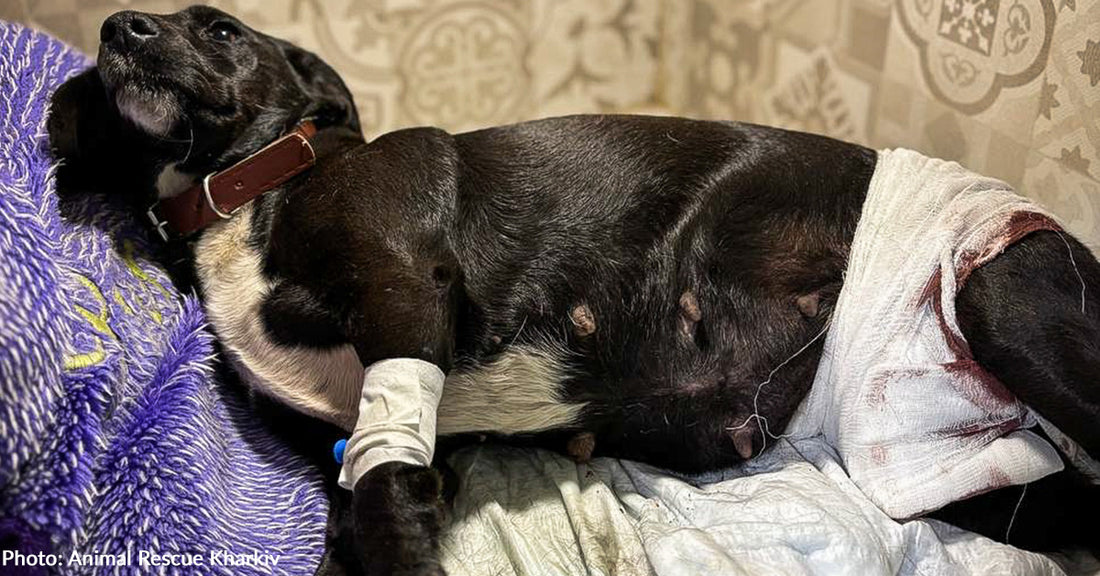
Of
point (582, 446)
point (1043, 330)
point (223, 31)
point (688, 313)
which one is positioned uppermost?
point (223, 31)

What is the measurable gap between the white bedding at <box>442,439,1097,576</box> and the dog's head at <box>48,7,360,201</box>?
0.57 metres

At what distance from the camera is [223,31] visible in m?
1.57

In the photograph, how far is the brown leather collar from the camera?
1445 mm

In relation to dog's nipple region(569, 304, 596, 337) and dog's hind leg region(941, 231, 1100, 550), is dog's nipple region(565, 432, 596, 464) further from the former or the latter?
dog's hind leg region(941, 231, 1100, 550)

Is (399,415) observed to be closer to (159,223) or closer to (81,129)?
(159,223)

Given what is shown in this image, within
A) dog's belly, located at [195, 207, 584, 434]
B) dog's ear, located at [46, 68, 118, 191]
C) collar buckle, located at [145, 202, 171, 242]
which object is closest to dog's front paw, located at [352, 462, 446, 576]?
dog's belly, located at [195, 207, 584, 434]

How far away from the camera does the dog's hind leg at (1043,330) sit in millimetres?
1270

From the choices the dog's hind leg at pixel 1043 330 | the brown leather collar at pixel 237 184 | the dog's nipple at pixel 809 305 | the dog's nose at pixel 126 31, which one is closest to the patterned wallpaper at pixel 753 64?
the dog's hind leg at pixel 1043 330

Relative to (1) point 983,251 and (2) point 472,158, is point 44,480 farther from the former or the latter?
(1) point 983,251

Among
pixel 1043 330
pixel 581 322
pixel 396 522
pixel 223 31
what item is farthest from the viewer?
pixel 223 31

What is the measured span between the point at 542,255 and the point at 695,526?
1.35 ft

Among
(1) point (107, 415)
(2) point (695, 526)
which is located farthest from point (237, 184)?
(2) point (695, 526)

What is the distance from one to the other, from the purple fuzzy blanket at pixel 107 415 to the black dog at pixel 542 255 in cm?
7

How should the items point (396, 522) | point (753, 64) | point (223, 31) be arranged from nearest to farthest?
point (396, 522) < point (223, 31) < point (753, 64)
